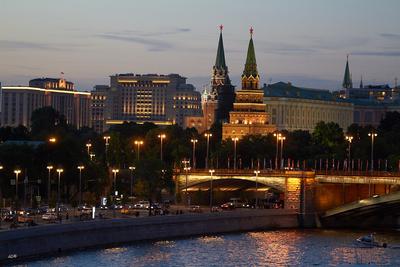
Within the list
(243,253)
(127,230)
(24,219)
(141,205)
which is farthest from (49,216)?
(141,205)

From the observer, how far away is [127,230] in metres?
102

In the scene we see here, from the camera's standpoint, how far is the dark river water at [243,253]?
90.6m

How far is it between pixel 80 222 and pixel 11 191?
95.4 ft

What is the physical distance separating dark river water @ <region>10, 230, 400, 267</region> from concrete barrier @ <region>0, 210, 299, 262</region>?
1.05 meters

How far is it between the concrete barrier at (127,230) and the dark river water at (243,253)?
105cm

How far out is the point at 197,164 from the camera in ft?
599

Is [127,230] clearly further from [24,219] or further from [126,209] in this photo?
[126,209]

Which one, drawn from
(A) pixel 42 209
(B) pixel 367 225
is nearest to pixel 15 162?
(A) pixel 42 209

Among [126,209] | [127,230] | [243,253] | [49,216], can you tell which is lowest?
[243,253]

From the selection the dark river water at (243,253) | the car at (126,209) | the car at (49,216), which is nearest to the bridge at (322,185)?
the dark river water at (243,253)

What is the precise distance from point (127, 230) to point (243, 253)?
9509mm

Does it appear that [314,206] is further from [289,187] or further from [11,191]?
[11,191]

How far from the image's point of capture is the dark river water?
90.6 meters

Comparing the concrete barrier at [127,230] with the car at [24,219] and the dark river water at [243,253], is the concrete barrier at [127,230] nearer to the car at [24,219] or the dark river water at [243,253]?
the dark river water at [243,253]
